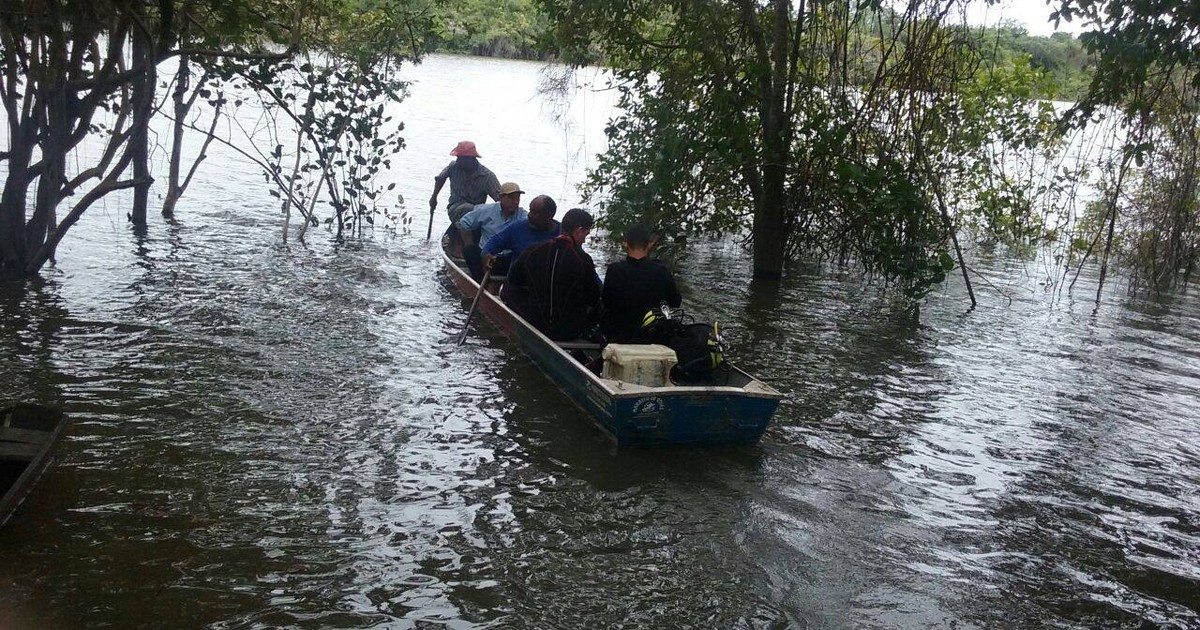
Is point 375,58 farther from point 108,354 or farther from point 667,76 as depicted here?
point 108,354

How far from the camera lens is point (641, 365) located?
6.93 meters

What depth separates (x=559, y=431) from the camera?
23.7 feet

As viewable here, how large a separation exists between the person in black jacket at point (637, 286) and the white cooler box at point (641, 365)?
603 mm

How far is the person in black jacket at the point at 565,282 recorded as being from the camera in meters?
8.07

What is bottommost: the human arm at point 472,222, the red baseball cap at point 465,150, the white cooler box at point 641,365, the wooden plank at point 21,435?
the wooden plank at point 21,435

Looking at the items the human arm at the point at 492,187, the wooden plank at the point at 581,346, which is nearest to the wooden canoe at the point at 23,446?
the wooden plank at the point at 581,346

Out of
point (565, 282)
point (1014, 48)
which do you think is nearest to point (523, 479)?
point (565, 282)

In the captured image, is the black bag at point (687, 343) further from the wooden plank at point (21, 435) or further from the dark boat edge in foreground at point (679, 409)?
the wooden plank at point (21, 435)

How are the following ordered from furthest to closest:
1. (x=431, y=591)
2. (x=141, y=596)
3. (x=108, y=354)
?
(x=108, y=354)
(x=431, y=591)
(x=141, y=596)

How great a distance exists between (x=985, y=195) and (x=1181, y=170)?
2.32 m

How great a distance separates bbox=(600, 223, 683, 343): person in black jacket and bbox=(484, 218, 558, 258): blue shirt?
6.20 ft

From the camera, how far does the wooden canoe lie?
4.98m

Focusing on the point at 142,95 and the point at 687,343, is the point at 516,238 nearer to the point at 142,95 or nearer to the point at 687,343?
the point at 687,343

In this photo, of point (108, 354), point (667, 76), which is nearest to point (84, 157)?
point (667, 76)
